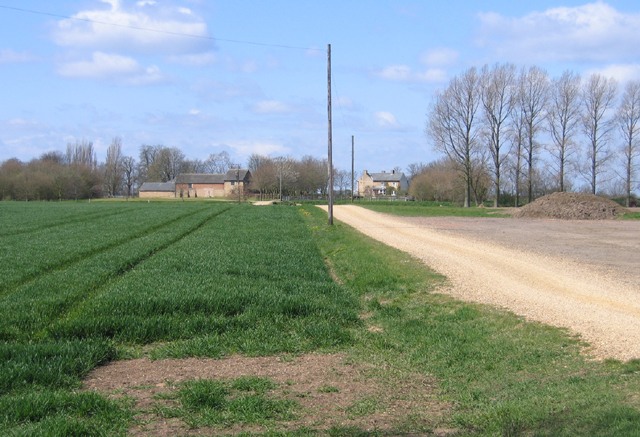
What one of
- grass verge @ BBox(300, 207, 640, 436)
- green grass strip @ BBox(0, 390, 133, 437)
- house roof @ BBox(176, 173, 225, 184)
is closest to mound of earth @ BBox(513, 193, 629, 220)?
grass verge @ BBox(300, 207, 640, 436)

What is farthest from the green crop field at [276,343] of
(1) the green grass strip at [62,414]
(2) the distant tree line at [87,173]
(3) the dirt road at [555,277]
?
(2) the distant tree line at [87,173]

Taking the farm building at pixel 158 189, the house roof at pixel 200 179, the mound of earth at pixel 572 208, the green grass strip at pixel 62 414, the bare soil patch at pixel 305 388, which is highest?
the house roof at pixel 200 179

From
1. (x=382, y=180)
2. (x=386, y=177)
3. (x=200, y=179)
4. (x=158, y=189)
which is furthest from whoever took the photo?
(x=386, y=177)

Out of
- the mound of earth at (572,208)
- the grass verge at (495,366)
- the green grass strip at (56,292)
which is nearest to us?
the grass verge at (495,366)

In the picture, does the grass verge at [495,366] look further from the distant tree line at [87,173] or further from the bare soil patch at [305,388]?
the distant tree line at [87,173]

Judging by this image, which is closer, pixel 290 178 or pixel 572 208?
pixel 572 208

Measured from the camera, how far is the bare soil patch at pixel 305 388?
491cm

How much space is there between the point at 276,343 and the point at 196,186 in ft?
410

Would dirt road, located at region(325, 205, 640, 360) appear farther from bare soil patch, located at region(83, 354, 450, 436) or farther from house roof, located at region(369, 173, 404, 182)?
house roof, located at region(369, 173, 404, 182)

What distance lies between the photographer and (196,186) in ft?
422

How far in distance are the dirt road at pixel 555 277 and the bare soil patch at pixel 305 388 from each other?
8.68 ft

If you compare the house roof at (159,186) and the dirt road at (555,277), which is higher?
the house roof at (159,186)

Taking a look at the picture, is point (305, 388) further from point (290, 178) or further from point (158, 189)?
point (158, 189)

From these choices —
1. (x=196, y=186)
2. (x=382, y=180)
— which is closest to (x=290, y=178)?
(x=196, y=186)
